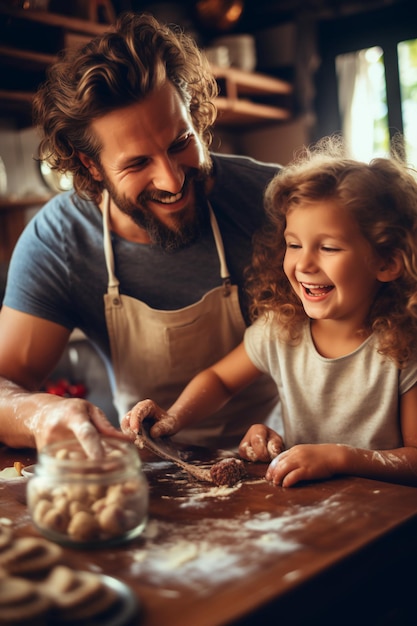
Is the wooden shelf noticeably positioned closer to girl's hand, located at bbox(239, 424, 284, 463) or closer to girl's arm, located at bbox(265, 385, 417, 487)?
girl's hand, located at bbox(239, 424, 284, 463)

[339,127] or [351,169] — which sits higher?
[339,127]

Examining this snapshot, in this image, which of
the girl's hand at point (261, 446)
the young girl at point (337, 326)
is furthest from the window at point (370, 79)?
the girl's hand at point (261, 446)

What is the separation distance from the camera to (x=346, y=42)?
A: 463 centimetres

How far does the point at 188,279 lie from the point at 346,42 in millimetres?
3323

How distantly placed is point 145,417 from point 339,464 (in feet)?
1.36

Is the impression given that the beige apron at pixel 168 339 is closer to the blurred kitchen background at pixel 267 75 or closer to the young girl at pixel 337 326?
the young girl at pixel 337 326

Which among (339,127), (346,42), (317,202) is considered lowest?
(317,202)

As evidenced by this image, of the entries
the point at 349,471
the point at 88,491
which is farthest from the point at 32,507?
the point at 349,471

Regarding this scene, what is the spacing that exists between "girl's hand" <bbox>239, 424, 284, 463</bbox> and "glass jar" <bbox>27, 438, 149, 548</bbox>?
0.45m

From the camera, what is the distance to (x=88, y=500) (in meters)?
0.98

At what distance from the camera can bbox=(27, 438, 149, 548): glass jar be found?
38.2 inches

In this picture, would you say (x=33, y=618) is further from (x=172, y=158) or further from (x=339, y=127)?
(x=339, y=127)

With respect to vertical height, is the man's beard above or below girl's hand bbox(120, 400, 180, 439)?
above

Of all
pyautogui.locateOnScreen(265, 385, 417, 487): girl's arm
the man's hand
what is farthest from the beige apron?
pyautogui.locateOnScreen(265, 385, 417, 487): girl's arm
